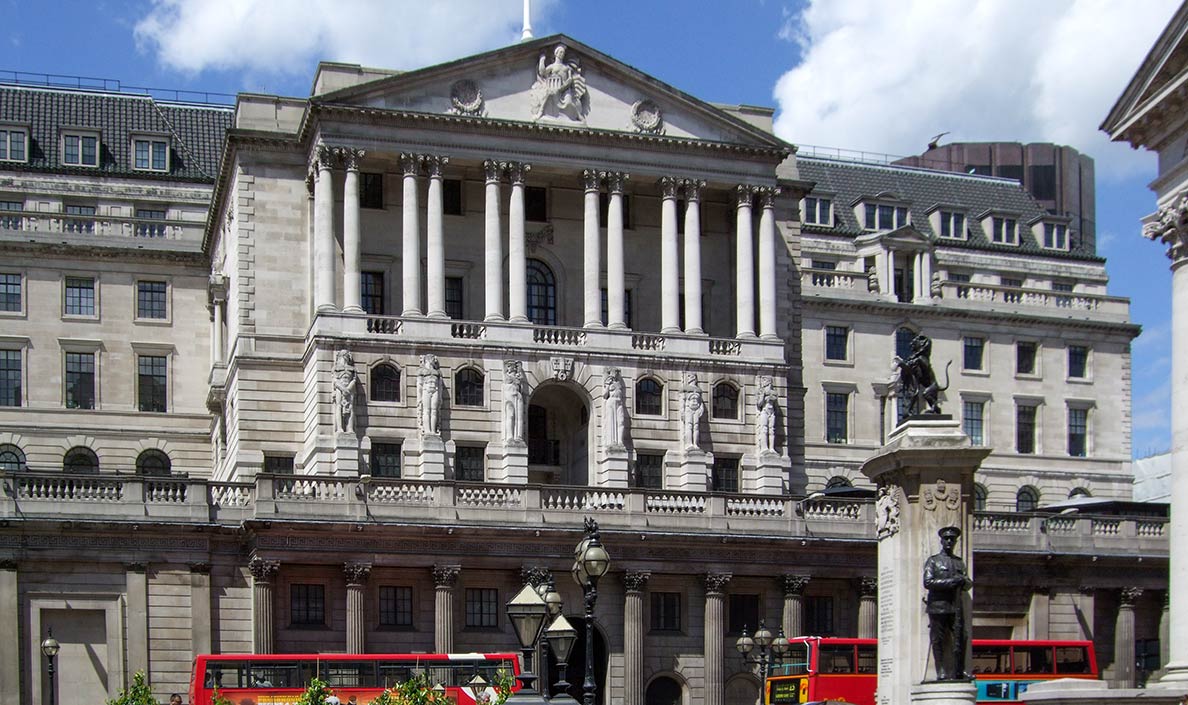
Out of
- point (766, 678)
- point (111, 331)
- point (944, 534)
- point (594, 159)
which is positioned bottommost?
point (766, 678)

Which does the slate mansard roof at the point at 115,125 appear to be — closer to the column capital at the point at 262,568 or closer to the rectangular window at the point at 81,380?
the rectangular window at the point at 81,380

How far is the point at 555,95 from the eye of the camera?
7581 cm

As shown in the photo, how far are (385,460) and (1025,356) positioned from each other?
41927mm

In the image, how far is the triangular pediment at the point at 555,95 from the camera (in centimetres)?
7388

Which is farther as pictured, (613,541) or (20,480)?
(613,541)

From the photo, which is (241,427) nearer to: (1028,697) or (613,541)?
(613,541)

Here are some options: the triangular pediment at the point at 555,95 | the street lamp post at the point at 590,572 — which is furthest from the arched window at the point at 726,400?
the street lamp post at the point at 590,572

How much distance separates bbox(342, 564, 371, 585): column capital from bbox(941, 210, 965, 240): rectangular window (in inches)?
2100

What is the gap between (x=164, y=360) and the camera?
286 ft

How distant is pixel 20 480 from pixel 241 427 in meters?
11.2

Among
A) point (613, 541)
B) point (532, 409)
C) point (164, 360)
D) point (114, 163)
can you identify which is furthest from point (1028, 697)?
point (114, 163)

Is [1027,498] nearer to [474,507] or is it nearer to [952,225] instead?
[952,225]

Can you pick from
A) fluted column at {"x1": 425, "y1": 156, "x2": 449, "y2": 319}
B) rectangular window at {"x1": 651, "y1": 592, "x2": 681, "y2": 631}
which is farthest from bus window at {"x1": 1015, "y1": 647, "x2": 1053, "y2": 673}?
fluted column at {"x1": 425, "y1": 156, "x2": 449, "y2": 319}

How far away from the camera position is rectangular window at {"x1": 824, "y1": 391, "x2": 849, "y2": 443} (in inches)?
3804
